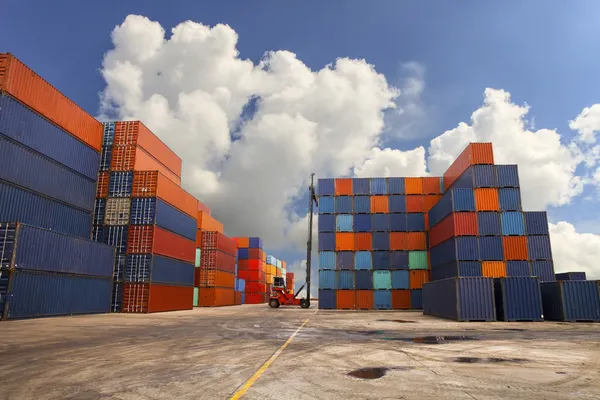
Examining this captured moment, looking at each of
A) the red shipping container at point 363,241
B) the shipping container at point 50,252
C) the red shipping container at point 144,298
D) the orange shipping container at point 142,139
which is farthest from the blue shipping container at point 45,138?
the red shipping container at point 363,241

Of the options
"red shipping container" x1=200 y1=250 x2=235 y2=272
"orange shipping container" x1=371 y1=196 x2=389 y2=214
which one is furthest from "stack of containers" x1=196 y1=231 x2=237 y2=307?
"orange shipping container" x1=371 y1=196 x2=389 y2=214

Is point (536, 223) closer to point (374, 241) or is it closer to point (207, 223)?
point (374, 241)

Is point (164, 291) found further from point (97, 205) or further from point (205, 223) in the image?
point (205, 223)

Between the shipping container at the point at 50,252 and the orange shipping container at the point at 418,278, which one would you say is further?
the orange shipping container at the point at 418,278

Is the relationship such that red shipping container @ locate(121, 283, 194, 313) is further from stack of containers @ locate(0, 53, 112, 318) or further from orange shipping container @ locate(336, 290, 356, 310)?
orange shipping container @ locate(336, 290, 356, 310)

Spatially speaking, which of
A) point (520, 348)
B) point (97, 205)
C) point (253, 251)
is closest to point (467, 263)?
point (520, 348)

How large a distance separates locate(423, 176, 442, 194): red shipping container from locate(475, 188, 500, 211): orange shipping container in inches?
372

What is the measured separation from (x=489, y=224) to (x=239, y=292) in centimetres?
4294

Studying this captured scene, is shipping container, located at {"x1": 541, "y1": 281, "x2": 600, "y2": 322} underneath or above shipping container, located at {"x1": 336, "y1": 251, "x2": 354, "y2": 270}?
underneath

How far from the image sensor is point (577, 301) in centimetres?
2498

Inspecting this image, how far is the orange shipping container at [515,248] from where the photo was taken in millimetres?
34656

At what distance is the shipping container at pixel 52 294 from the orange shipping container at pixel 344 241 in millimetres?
23839

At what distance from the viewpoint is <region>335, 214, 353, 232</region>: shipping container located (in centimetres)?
4484

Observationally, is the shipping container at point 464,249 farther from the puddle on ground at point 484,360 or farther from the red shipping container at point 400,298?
the puddle on ground at point 484,360
